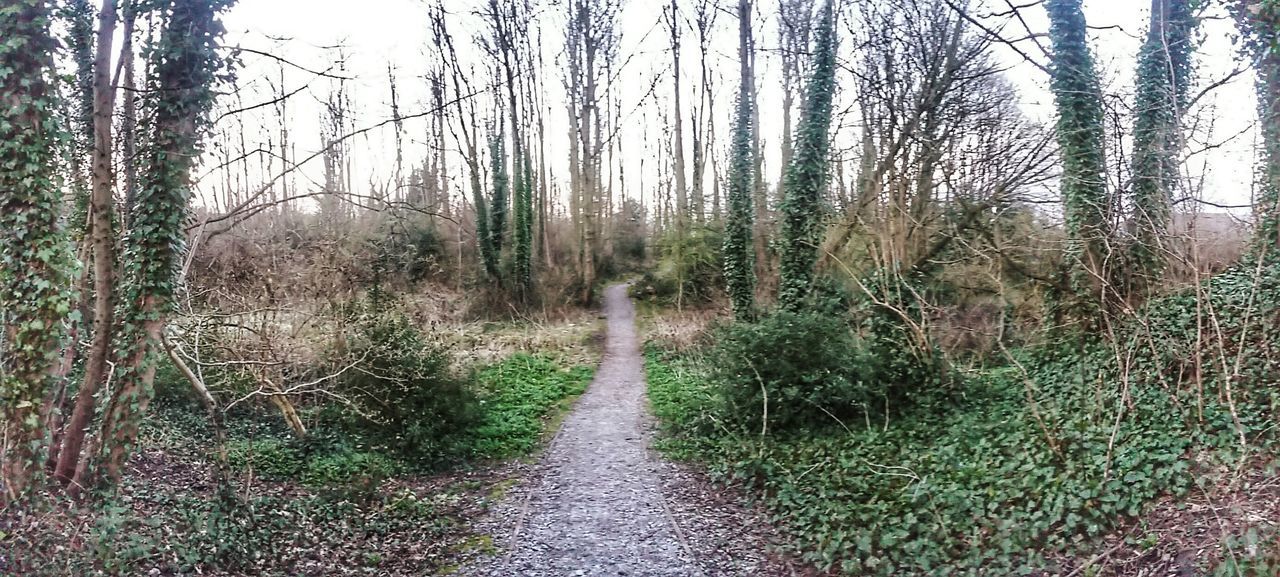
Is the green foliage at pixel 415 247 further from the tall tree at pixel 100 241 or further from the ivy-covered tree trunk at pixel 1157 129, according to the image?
the ivy-covered tree trunk at pixel 1157 129

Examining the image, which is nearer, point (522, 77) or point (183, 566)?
point (183, 566)

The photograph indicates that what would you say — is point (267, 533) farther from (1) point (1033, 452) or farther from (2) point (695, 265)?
(2) point (695, 265)

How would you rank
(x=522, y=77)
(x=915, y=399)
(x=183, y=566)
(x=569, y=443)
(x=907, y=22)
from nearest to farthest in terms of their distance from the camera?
(x=183, y=566) < (x=915, y=399) < (x=569, y=443) < (x=907, y=22) < (x=522, y=77)

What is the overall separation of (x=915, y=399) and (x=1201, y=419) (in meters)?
3.71

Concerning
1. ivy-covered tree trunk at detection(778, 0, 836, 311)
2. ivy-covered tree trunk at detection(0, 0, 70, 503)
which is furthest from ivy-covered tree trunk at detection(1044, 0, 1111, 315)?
ivy-covered tree trunk at detection(0, 0, 70, 503)

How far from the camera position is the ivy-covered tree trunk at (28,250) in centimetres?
608

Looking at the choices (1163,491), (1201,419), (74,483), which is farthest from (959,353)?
(74,483)

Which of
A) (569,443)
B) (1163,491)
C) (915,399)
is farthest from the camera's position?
(569,443)

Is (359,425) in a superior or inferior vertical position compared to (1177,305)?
inferior

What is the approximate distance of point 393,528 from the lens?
7.76 m

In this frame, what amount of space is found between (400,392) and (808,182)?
7.91m

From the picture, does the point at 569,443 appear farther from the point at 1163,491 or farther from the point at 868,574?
the point at 1163,491

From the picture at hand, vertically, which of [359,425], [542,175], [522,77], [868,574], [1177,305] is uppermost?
[522,77]

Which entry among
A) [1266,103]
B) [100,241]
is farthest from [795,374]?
[100,241]
